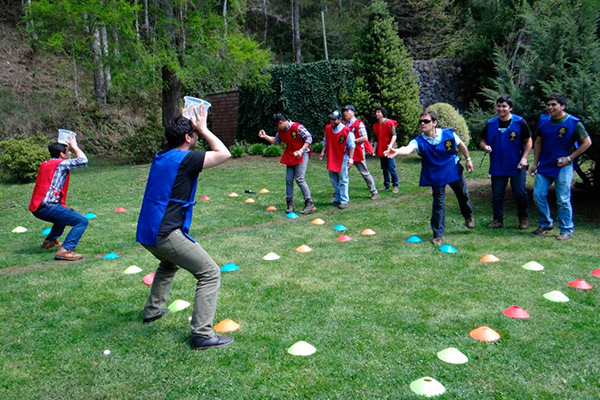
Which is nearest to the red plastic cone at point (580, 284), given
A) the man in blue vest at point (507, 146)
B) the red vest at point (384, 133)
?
the man in blue vest at point (507, 146)

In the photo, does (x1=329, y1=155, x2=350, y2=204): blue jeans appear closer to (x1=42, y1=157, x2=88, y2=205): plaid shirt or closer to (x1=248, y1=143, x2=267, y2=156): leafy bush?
(x1=42, y1=157, x2=88, y2=205): plaid shirt

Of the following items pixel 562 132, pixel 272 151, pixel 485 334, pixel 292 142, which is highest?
pixel 562 132

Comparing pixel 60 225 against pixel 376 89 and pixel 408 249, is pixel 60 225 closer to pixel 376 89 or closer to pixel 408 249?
pixel 408 249

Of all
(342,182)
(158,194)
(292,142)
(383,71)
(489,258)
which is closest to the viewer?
(158,194)

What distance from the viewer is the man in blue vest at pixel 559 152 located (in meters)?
6.84

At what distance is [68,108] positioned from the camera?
26172mm

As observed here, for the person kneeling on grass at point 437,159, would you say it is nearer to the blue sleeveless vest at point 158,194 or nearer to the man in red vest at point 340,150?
the man in red vest at point 340,150

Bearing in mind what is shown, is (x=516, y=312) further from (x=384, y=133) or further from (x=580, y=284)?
(x=384, y=133)

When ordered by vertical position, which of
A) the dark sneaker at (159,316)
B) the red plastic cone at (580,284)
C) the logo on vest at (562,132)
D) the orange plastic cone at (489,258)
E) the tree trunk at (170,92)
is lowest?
the orange plastic cone at (489,258)

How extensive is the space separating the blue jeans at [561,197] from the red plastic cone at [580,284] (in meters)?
2.13

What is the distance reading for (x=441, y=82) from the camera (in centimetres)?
2170

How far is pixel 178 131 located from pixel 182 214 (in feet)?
2.21

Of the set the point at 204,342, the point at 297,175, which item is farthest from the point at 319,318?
the point at 297,175

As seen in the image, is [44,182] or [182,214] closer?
[182,214]
